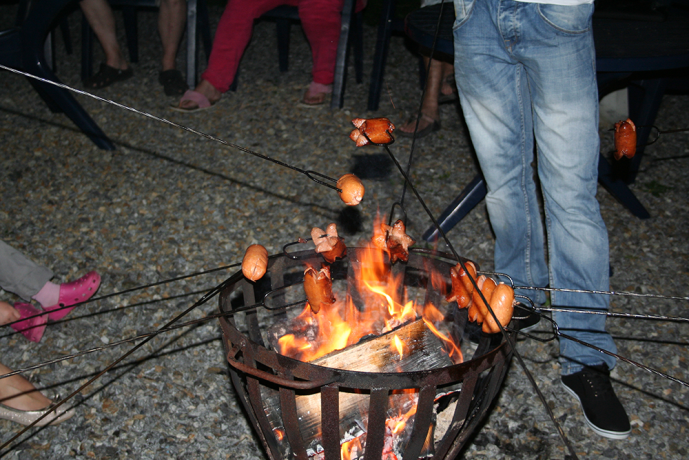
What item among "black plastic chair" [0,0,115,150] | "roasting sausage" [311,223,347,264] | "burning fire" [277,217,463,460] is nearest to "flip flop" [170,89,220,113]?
"black plastic chair" [0,0,115,150]

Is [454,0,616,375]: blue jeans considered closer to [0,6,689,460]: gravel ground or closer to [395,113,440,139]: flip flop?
[0,6,689,460]: gravel ground

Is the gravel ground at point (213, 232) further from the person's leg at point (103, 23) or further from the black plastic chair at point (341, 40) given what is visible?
the person's leg at point (103, 23)

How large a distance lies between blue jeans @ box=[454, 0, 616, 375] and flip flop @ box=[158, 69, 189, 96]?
4.21 m

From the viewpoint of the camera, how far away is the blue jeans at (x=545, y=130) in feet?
A: 7.30

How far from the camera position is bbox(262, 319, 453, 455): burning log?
2.19 metres

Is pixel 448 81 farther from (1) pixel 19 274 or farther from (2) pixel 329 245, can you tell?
(1) pixel 19 274

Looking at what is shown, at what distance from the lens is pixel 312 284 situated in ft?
6.73

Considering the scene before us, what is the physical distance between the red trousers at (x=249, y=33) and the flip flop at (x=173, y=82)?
36cm

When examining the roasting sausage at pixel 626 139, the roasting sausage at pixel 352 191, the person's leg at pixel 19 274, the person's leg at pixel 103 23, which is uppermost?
the roasting sausage at pixel 626 139

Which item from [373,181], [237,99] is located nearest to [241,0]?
[237,99]

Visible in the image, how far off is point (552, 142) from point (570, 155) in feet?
0.34

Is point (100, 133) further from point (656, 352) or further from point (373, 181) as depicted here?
point (656, 352)

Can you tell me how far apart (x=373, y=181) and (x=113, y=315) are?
7.85 ft

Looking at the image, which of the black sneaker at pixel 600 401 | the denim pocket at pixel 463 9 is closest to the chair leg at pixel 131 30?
the denim pocket at pixel 463 9
